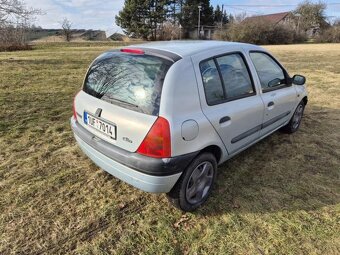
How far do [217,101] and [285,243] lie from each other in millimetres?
1462

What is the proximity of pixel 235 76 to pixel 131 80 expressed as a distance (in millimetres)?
1242

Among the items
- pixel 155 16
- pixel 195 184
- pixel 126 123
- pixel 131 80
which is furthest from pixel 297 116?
pixel 155 16

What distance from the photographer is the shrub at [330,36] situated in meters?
47.2

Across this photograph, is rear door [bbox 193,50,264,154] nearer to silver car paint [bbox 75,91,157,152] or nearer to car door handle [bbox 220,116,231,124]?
car door handle [bbox 220,116,231,124]

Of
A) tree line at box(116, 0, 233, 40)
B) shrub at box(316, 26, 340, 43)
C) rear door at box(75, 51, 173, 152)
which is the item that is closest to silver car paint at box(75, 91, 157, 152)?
rear door at box(75, 51, 173, 152)

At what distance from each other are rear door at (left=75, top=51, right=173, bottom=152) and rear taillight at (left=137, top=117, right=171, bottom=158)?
5cm

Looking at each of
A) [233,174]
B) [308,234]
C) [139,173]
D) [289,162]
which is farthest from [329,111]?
[139,173]

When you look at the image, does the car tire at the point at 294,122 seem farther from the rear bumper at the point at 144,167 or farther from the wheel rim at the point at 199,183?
the rear bumper at the point at 144,167

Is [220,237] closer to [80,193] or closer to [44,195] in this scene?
[80,193]

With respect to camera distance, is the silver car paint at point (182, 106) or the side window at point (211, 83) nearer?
the silver car paint at point (182, 106)

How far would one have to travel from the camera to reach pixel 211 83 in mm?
2961

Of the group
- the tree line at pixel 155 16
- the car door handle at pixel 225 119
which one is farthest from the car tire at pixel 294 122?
the tree line at pixel 155 16

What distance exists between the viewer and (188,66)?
274cm

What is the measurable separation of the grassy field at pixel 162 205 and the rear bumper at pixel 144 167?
438 mm
